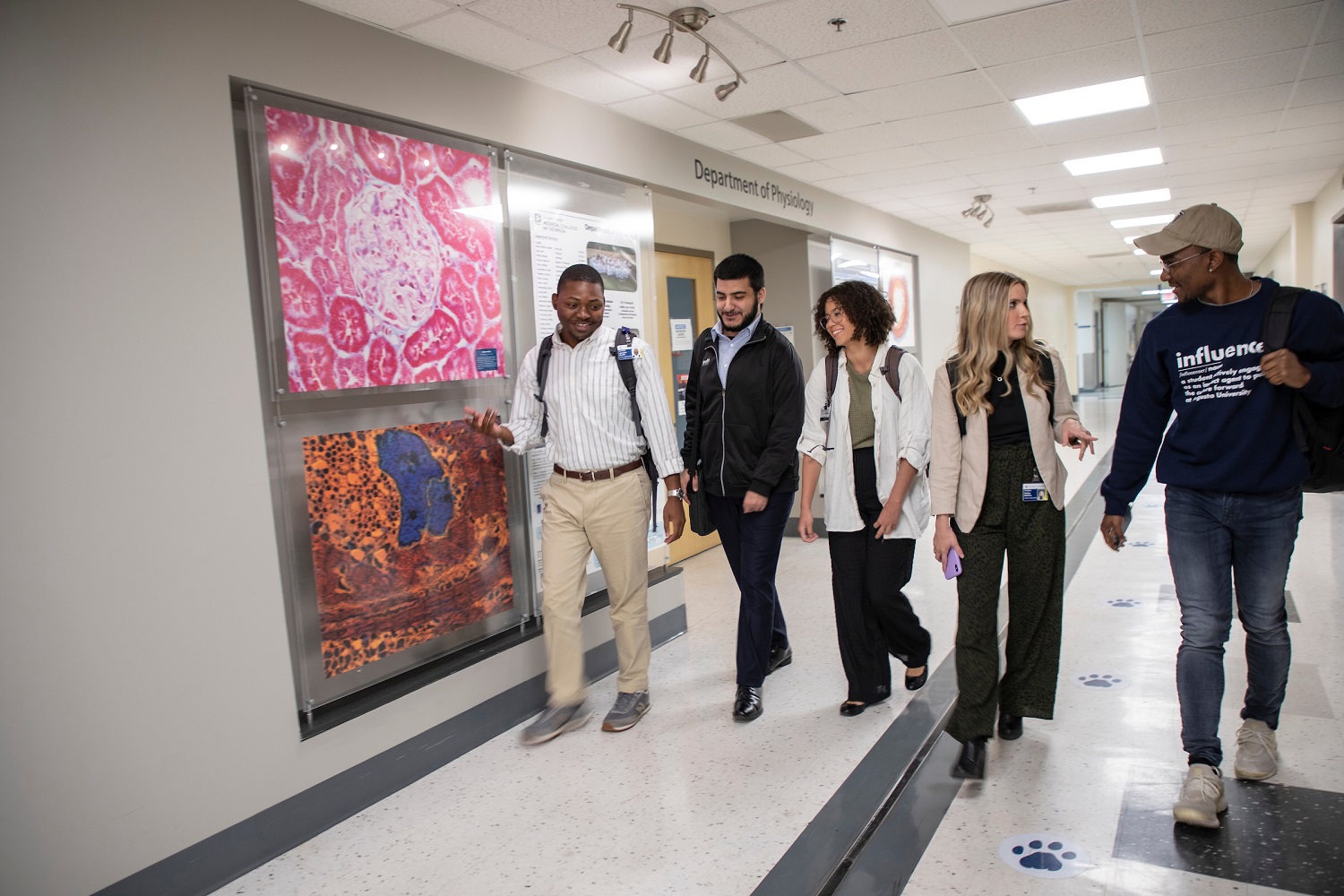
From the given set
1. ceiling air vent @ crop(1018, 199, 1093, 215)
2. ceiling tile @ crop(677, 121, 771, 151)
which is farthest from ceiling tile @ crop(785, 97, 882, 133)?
ceiling air vent @ crop(1018, 199, 1093, 215)

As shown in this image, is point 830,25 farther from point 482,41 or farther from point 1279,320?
point 1279,320

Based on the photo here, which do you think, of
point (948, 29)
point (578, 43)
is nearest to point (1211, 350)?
point (948, 29)

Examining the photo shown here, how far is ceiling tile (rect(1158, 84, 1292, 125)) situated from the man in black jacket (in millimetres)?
3479

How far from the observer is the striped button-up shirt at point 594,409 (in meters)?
3.19

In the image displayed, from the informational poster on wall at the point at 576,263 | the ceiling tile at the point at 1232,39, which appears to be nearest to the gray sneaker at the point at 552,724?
the informational poster on wall at the point at 576,263

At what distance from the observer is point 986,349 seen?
2.55 metres

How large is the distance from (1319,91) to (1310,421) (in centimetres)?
398

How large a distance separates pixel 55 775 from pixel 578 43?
2.98 meters

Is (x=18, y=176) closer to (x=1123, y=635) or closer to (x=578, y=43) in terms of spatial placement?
(x=578, y=43)

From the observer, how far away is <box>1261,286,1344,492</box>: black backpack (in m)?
2.12

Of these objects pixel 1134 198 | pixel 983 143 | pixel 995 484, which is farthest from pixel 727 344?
pixel 1134 198

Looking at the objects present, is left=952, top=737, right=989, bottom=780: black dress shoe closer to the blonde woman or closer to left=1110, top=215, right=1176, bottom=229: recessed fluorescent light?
the blonde woman

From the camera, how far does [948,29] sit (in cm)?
361

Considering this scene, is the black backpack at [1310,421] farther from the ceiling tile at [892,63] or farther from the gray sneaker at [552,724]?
the gray sneaker at [552,724]
